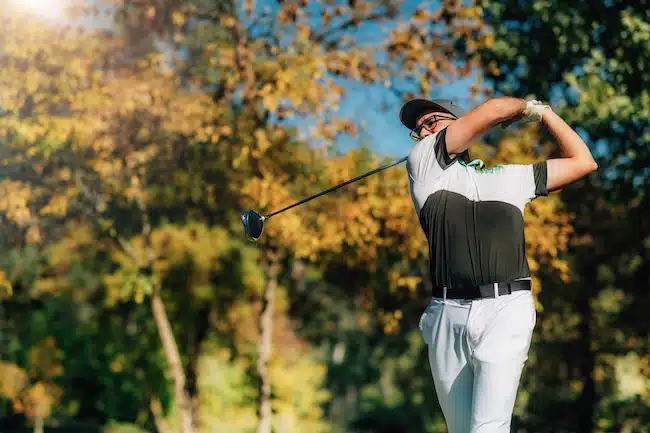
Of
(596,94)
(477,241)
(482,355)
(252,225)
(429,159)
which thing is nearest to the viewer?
(482,355)

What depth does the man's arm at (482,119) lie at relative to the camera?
10.0 ft

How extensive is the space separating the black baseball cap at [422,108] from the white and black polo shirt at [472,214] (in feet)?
0.94

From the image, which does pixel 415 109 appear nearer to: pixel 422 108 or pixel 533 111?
pixel 422 108

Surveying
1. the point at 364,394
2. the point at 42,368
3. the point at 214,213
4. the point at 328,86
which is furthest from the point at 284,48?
the point at 364,394

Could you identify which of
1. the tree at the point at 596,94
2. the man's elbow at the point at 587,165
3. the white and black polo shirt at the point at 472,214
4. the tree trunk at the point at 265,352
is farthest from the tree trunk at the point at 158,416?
Answer: the man's elbow at the point at 587,165

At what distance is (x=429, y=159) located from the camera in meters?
3.27

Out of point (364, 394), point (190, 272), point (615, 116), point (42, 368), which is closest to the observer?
point (615, 116)

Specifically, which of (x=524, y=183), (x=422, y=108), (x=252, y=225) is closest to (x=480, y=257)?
(x=524, y=183)

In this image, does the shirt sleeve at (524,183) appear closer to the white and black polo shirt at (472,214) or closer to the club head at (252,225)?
the white and black polo shirt at (472,214)

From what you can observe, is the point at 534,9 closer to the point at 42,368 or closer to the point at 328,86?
the point at 328,86

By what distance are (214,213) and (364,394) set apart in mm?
43182

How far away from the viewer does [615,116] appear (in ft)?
35.6

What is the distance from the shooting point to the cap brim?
139 inches

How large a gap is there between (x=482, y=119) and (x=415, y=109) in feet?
2.00
